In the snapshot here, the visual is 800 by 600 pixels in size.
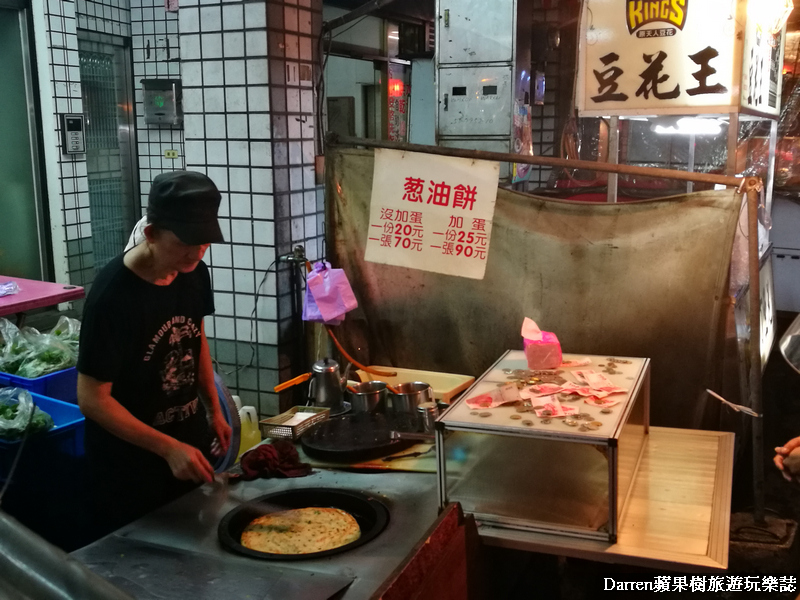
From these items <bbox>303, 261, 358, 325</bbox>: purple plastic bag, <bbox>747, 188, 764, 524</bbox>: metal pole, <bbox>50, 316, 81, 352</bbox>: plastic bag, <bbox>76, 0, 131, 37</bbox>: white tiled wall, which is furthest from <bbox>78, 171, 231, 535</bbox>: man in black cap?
<bbox>76, 0, 131, 37</bbox>: white tiled wall

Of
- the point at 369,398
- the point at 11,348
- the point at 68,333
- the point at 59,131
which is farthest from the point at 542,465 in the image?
the point at 59,131

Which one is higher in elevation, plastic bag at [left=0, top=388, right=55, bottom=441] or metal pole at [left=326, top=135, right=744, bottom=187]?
metal pole at [left=326, top=135, right=744, bottom=187]

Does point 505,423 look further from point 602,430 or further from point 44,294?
point 44,294

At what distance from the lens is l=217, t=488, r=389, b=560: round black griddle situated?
276 cm

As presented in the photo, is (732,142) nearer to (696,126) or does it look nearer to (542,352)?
(542,352)

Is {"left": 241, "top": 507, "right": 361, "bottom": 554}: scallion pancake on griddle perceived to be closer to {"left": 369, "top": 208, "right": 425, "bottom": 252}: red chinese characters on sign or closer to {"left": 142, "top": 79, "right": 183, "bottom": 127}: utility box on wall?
{"left": 369, "top": 208, "right": 425, "bottom": 252}: red chinese characters on sign

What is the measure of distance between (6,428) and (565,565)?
2.87 m

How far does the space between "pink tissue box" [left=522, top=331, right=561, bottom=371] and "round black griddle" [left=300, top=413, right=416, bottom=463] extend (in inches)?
27.9

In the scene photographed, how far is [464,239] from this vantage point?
4527 mm

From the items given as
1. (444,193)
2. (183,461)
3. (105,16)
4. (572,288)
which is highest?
(105,16)

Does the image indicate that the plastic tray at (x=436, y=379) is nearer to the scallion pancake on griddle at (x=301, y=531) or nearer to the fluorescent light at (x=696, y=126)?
the scallion pancake on griddle at (x=301, y=531)

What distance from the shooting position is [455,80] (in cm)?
660

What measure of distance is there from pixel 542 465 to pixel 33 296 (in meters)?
4.00

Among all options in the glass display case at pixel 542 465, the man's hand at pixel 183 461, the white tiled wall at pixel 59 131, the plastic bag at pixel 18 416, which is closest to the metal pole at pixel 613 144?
the glass display case at pixel 542 465
